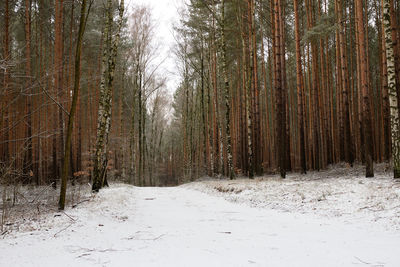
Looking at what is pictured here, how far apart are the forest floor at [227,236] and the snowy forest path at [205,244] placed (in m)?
0.01

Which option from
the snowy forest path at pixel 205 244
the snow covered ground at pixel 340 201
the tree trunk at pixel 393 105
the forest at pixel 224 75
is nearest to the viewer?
the snowy forest path at pixel 205 244

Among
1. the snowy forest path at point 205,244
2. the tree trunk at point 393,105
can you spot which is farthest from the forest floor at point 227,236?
the tree trunk at point 393,105

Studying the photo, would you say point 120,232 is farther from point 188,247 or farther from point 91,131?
point 91,131

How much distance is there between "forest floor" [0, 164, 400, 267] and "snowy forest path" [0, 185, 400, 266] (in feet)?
0.03

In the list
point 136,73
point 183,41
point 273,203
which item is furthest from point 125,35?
point 273,203

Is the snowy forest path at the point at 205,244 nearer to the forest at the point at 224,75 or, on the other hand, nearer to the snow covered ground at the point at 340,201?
the snow covered ground at the point at 340,201

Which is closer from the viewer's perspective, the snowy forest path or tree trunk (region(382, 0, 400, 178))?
the snowy forest path

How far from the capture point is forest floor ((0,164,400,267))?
3006mm

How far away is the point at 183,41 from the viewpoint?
2500cm

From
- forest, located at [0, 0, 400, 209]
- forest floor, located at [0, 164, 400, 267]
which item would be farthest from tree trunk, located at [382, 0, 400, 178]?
forest floor, located at [0, 164, 400, 267]

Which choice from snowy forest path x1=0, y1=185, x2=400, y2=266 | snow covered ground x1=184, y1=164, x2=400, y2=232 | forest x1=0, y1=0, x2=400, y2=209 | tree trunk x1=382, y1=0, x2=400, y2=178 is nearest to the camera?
snowy forest path x1=0, y1=185, x2=400, y2=266

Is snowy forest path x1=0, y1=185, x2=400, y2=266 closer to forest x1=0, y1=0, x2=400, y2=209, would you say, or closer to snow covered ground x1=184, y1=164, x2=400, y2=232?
snow covered ground x1=184, y1=164, x2=400, y2=232

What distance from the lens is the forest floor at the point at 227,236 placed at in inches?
118

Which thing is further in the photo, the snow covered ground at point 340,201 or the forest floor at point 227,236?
the snow covered ground at point 340,201
